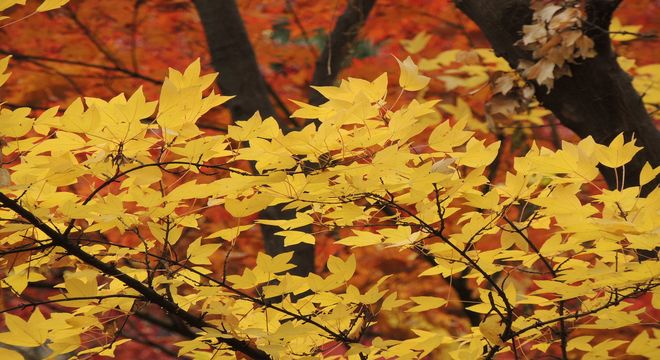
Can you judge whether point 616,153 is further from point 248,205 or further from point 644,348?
point 248,205

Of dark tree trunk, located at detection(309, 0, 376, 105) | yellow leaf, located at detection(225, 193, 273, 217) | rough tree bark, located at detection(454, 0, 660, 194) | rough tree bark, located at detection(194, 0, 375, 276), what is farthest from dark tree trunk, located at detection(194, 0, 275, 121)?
yellow leaf, located at detection(225, 193, 273, 217)

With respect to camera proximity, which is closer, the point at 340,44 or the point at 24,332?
the point at 24,332

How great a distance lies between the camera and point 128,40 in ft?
19.0

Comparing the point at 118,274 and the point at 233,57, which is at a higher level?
the point at 118,274

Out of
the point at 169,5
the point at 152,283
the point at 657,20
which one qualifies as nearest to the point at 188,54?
the point at 169,5

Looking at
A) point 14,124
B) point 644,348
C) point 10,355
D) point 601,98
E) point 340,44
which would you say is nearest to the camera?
point 14,124

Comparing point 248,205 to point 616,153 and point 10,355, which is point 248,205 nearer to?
point 10,355

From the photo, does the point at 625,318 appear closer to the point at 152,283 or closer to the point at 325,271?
the point at 152,283

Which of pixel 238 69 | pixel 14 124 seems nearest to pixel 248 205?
pixel 14 124

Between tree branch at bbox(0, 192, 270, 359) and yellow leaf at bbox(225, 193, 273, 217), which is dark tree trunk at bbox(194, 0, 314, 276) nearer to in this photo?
tree branch at bbox(0, 192, 270, 359)

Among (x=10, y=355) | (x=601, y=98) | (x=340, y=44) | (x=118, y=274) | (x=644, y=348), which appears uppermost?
(x=118, y=274)

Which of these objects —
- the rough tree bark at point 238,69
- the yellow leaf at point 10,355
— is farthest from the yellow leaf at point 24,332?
the rough tree bark at point 238,69

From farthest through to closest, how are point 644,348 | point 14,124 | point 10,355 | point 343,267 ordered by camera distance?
point 644,348
point 343,267
point 10,355
point 14,124

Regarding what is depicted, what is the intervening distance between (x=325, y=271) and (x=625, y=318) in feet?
16.2
